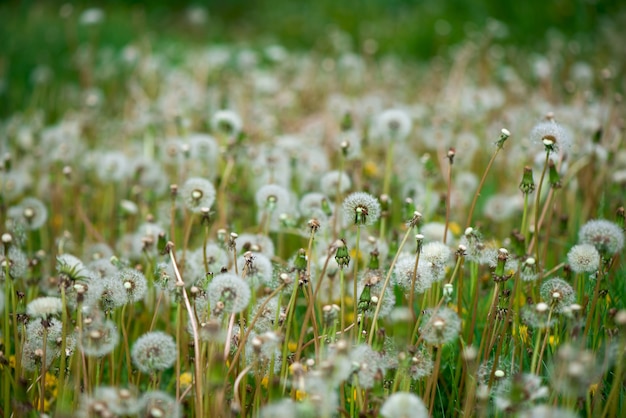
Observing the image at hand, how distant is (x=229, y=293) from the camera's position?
1.26 metres

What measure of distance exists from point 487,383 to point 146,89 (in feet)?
11.4

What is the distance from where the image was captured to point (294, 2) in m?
9.09

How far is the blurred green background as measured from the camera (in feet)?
16.2

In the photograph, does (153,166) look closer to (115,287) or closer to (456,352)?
(115,287)

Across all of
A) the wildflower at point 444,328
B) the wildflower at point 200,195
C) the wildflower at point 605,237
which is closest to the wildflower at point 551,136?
the wildflower at point 605,237

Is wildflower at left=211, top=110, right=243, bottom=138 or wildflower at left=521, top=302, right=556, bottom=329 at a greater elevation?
wildflower at left=211, top=110, right=243, bottom=138

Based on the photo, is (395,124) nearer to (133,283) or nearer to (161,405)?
(133,283)

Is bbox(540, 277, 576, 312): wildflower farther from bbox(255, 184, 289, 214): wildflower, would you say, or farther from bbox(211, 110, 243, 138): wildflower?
bbox(211, 110, 243, 138): wildflower

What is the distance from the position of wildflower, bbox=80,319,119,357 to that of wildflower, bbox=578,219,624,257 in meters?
1.11

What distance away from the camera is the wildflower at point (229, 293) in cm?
126

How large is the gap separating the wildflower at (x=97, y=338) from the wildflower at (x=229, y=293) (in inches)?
8.8

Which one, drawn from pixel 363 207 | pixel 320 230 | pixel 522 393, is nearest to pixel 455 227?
pixel 320 230

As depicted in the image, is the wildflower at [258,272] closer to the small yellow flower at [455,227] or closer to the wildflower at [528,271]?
the wildflower at [528,271]

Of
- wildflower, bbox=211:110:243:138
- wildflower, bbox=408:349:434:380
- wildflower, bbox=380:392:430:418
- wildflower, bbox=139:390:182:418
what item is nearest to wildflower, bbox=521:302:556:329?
A: wildflower, bbox=408:349:434:380
